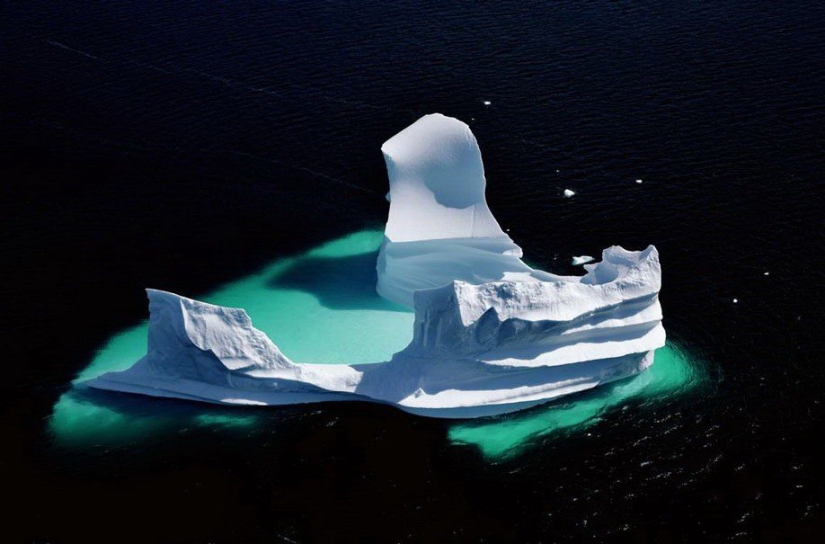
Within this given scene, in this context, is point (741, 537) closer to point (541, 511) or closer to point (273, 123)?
point (541, 511)

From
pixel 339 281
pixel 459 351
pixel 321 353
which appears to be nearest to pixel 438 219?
pixel 339 281

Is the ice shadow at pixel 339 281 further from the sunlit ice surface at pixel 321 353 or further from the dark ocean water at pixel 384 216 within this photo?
the dark ocean water at pixel 384 216

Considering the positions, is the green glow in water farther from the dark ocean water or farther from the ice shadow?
the dark ocean water

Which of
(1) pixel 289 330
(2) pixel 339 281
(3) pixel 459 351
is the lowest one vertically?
(1) pixel 289 330

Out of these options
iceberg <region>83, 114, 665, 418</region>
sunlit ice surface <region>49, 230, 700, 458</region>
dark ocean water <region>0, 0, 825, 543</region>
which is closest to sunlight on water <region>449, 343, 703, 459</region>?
sunlit ice surface <region>49, 230, 700, 458</region>

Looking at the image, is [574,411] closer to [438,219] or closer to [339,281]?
[438,219]

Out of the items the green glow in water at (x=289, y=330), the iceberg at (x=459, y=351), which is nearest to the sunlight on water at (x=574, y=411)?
the iceberg at (x=459, y=351)
